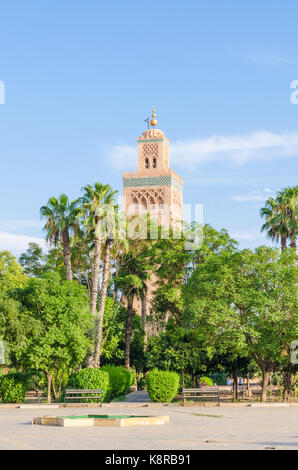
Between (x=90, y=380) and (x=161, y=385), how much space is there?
4145 millimetres

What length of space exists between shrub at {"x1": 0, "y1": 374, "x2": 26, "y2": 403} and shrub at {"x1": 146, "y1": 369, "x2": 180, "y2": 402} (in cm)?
603

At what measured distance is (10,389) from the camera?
1106 inches

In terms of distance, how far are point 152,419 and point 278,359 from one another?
13.3 meters

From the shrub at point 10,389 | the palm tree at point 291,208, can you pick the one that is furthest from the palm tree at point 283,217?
the shrub at point 10,389

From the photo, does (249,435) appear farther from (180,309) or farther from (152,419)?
(180,309)

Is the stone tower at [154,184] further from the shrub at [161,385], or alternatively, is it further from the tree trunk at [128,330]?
the shrub at [161,385]

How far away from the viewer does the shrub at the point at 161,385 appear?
2723cm

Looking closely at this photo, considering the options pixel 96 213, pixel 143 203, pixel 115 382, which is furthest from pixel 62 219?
pixel 143 203

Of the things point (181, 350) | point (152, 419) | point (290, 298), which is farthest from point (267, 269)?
point (152, 419)

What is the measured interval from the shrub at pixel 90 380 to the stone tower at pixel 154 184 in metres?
39.0

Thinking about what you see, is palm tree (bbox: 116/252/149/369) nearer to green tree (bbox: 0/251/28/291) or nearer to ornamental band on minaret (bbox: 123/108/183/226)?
Answer: green tree (bbox: 0/251/28/291)

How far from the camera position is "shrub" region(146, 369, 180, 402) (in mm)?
27234
